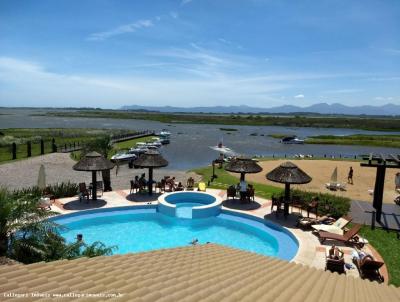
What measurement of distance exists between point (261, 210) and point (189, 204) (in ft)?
14.0

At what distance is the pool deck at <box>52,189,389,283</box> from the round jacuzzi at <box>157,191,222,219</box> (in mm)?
710

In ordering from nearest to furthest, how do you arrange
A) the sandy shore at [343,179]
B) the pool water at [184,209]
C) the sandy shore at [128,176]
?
the pool water at [184,209], the sandy shore at [343,179], the sandy shore at [128,176]

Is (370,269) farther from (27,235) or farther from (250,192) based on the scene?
(27,235)

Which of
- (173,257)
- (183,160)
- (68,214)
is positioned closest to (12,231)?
(173,257)

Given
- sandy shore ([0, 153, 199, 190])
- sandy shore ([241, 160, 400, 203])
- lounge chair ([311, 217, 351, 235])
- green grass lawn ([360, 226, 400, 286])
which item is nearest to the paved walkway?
green grass lawn ([360, 226, 400, 286])

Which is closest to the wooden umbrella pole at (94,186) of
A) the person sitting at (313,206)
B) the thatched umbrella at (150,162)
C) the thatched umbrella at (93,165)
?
the thatched umbrella at (93,165)

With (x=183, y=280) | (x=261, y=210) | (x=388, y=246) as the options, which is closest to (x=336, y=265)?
(x=388, y=246)

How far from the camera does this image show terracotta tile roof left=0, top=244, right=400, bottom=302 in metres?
4.14

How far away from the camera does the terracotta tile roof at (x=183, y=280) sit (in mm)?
4137

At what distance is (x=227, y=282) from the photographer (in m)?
5.23

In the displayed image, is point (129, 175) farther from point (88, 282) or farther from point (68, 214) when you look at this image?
point (88, 282)

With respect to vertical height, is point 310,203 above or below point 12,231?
below

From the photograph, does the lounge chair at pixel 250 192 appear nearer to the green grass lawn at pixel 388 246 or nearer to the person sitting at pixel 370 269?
the green grass lawn at pixel 388 246

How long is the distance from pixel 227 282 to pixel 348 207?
541 inches
